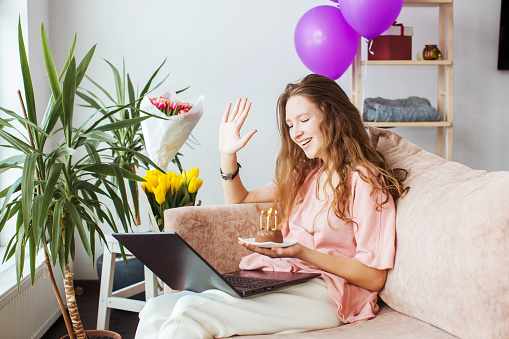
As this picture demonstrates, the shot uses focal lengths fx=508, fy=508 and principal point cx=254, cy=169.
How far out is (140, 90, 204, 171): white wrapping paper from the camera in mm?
1972

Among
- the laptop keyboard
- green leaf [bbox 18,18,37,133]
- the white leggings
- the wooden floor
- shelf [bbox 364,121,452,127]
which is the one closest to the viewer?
the white leggings

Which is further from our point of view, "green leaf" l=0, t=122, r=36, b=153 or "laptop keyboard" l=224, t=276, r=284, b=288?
"green leaf" l=0, t=122, r=36, b=153

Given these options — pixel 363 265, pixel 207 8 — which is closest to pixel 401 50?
pixel 207 8

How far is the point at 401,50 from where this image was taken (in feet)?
9.00

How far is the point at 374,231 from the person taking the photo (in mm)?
1416

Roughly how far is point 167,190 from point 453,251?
1.12 metres

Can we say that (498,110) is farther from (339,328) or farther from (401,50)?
(339,328)

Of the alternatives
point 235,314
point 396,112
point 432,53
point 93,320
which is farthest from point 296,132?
point 93,320

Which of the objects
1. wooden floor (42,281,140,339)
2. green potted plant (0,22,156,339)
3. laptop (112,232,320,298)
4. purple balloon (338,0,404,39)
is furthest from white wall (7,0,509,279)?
laptop (112,232,320,298)

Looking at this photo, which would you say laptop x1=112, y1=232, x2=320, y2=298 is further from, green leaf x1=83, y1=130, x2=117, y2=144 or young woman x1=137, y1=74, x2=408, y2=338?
green leaf x1=83, y1=130, x2=117, y2=144

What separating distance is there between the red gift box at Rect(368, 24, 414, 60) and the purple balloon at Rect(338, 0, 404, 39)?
321 millimetres

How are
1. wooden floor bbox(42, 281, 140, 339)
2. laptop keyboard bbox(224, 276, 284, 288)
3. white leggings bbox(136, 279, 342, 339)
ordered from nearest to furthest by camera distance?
white leggings bbox(136, 279, 342, 339) < laptop keyboard bbox(224, 276, 284, 288) < wooden floor bbox(42, 281, 140, 339)

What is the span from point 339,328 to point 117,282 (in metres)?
1.63

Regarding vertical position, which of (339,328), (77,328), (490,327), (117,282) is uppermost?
(490,327)
